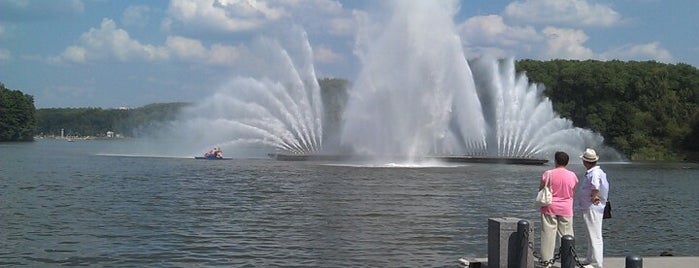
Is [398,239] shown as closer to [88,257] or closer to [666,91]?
[88,257]

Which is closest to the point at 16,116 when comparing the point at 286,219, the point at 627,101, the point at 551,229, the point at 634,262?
the point at 627,101

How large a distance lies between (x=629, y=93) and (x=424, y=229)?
93081mm

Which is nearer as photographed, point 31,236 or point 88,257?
point 88,257

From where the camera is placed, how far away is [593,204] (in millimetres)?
13141

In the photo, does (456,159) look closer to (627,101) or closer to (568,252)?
(568,252)

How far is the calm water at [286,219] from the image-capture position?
1695 cm

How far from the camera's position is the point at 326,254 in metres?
17.0

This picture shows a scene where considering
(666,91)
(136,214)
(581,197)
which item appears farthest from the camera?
(666,91)

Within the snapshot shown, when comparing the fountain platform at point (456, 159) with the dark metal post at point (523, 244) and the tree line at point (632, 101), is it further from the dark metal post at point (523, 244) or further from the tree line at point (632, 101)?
the dark metal post at point (523, 244)

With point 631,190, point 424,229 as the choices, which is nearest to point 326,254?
point 424,229

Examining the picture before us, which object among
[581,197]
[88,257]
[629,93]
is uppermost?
[629,93]

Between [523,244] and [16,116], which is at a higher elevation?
[16,116]

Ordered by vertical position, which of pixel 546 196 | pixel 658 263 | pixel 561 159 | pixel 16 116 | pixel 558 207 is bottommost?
pixel 658 263

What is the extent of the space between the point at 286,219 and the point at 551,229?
35.6 ft
